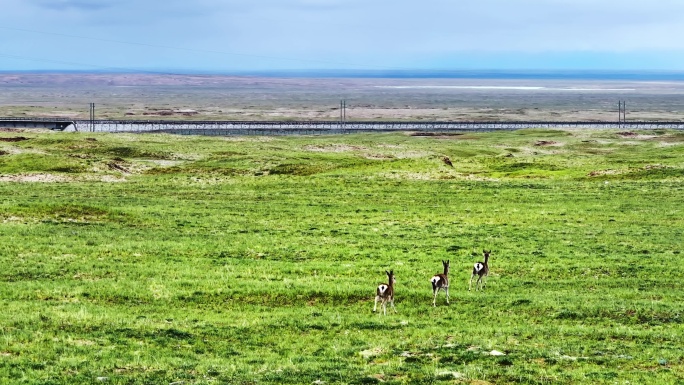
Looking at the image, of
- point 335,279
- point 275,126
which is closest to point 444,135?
point 275,126

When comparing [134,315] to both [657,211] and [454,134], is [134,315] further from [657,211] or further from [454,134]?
[454,134]

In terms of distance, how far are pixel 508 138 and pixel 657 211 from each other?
99519 mm

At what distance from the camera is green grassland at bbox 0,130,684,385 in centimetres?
1966


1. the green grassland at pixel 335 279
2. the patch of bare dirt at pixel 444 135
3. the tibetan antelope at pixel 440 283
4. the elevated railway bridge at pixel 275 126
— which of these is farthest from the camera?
the elevated railway bridge at pixel 275 126

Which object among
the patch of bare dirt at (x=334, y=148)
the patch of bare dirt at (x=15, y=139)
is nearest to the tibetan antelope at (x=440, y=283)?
the patch of bare dirt at (x=15, y=139)

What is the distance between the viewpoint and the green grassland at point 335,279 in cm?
1966

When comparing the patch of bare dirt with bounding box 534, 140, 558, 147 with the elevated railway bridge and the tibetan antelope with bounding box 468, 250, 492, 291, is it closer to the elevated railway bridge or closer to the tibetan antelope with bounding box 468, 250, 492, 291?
the elevated railway bridge

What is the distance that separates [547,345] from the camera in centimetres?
2161

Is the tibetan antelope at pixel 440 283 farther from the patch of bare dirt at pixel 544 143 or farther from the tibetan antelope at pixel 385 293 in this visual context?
the patch of bare dirt at pixel 544 143

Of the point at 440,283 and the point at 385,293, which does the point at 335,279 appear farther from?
the point at 385,293

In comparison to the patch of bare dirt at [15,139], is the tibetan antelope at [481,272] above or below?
below

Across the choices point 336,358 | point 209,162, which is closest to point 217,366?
point 336,358

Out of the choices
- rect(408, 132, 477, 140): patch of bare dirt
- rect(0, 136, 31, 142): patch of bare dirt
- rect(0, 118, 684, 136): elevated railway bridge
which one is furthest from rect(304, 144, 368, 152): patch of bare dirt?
rect(0, 118, 684, 136): elevated railway bridge

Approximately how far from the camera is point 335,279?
30.8m
